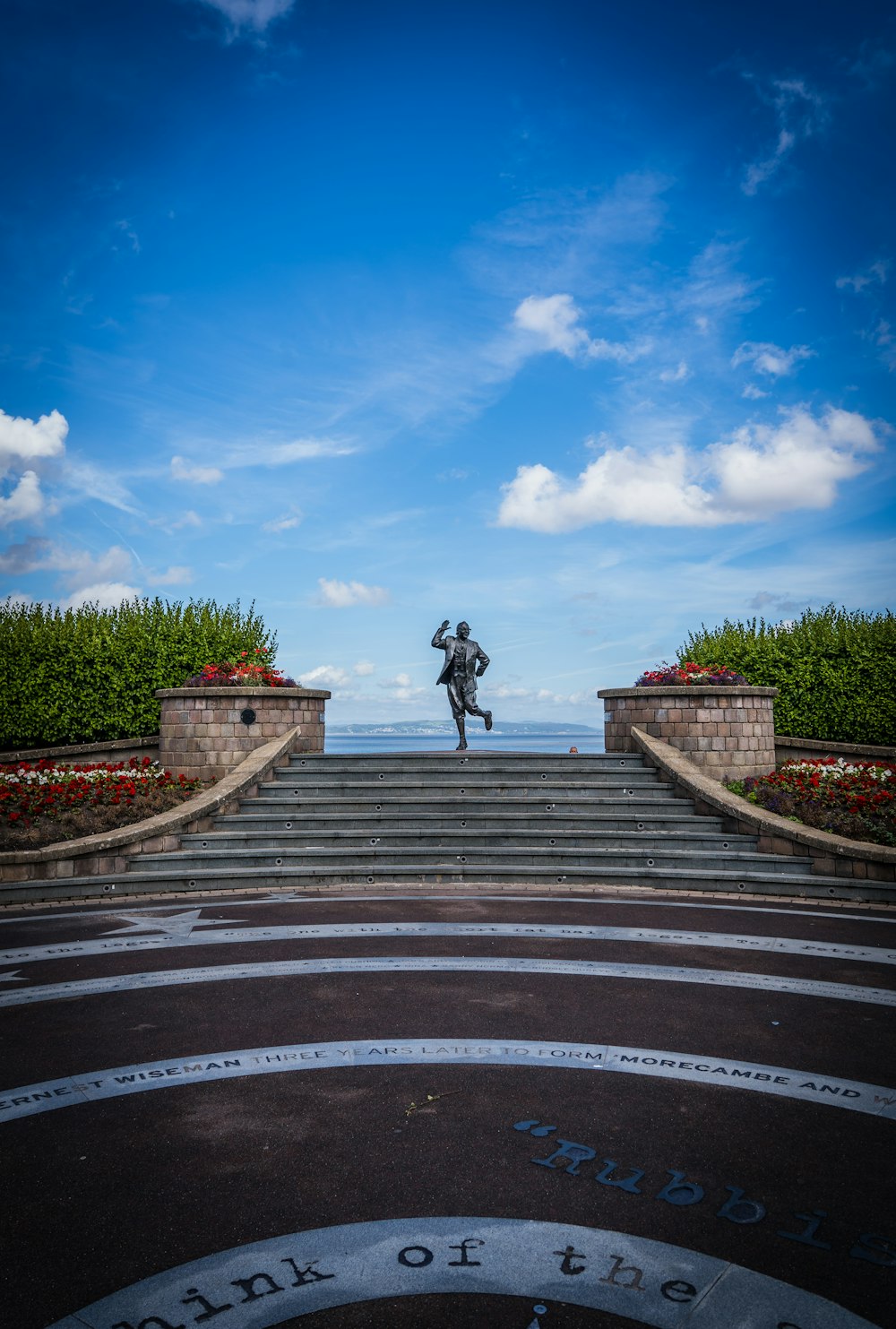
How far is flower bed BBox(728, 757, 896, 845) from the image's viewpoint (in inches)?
424

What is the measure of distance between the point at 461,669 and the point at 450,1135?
1273 cm

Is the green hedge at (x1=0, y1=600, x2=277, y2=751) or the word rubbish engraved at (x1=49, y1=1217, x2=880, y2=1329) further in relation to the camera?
the green hedge at (x1=0, y1=600, x2=277, y2=751)

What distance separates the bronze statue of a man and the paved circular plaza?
9126mm

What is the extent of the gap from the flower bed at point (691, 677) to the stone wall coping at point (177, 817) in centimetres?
661

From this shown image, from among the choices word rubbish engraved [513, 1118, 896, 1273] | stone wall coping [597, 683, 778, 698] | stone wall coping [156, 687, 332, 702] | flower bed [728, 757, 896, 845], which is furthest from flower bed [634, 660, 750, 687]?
word rubbish engraved [513, 1118, 896, 1273]

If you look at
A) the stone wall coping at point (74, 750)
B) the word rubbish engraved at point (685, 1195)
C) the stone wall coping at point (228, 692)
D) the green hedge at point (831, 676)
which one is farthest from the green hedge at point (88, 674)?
the word rubbish engraved at point (685, 1195)

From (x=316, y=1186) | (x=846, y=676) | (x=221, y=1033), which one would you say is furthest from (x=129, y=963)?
(x=846, y=676)

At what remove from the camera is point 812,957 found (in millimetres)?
6867

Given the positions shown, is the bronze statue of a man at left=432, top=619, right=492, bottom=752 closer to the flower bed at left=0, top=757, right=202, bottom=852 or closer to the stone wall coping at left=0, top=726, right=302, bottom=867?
the stone wall coping at left=0, top=726, right=302, bottom=867

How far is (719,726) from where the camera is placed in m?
13.8

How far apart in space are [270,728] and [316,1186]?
453 inches

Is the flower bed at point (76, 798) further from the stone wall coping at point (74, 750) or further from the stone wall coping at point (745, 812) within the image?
the stone wall coping at point (745, 812)

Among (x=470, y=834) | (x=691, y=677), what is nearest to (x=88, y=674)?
(x=470, y=834)

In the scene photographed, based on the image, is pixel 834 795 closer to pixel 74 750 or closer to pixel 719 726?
pixel 719 726
